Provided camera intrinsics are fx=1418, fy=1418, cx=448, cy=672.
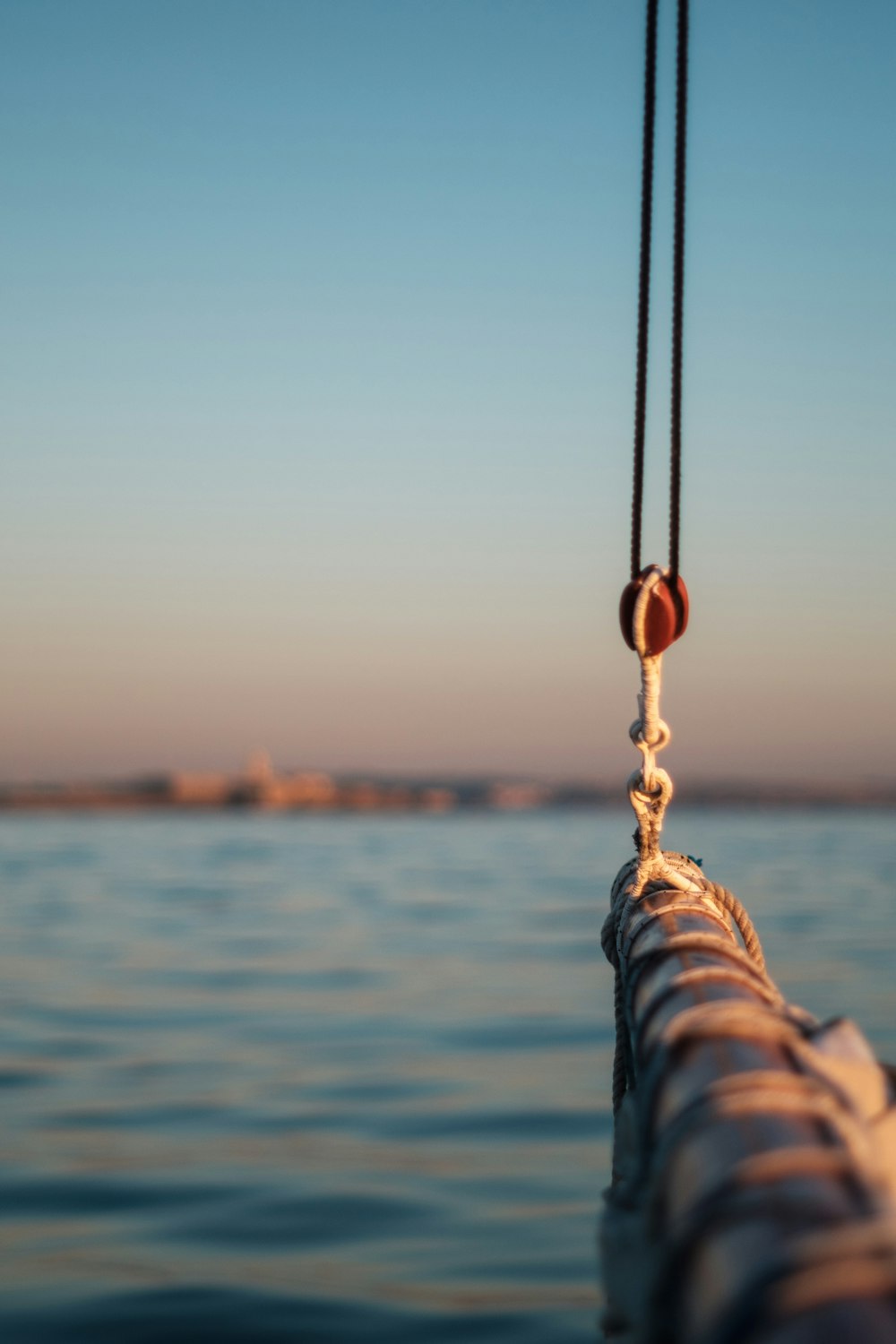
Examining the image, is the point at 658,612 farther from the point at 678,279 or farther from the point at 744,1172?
the point at 744,1172

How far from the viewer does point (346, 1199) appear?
746 cm

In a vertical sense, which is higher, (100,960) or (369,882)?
(100,960)

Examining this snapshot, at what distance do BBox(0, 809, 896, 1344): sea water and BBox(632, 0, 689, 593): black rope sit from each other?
12.3ft

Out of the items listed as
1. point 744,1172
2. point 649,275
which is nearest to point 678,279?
point 649,275

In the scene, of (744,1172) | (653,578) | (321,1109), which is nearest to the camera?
(744,1172)

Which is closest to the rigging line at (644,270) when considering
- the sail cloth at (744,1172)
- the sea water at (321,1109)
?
the sail cloth at (744,1172)

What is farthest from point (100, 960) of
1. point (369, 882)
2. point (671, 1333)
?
point (671, 1333)

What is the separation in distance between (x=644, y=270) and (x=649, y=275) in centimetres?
4

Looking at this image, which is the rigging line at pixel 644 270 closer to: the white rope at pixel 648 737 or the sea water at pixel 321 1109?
the white rope at pixel 648 737

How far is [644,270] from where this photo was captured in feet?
11.5

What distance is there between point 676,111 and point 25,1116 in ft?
25.9

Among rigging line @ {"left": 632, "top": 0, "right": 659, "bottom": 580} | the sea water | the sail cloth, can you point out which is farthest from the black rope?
the sea water

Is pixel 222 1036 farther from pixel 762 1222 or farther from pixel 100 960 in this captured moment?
pixel 762 1222

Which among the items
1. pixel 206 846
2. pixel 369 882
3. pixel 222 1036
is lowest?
pixel 206 846
